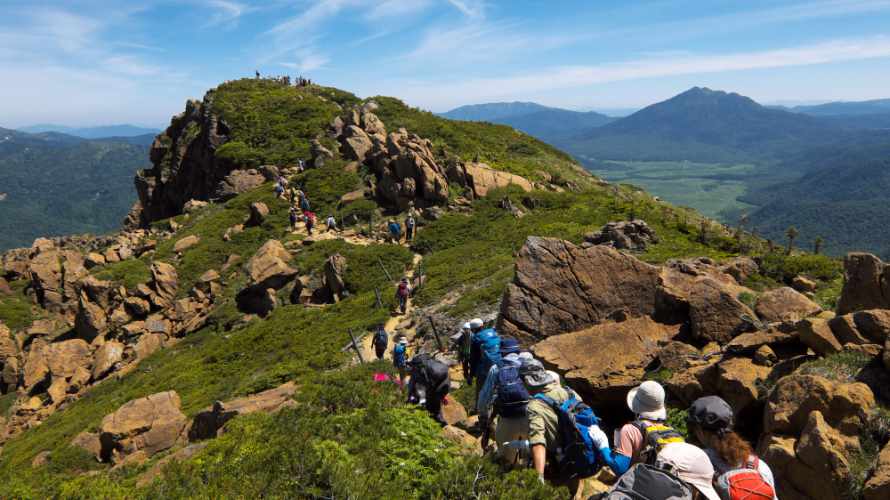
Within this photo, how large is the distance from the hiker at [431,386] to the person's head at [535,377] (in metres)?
3.28

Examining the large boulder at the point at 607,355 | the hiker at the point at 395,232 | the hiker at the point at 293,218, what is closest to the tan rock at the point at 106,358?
the hiker at the point at 293,218

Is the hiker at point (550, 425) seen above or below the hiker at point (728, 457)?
below

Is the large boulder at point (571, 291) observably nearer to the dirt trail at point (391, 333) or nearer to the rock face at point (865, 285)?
the rock face at point (865, 285)

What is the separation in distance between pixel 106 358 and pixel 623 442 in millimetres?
29800

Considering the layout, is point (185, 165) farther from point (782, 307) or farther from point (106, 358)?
point (782, 307)

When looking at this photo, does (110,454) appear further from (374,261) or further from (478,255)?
(478,255)

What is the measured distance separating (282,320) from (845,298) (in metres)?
22.9

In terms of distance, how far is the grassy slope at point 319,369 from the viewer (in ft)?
22.3

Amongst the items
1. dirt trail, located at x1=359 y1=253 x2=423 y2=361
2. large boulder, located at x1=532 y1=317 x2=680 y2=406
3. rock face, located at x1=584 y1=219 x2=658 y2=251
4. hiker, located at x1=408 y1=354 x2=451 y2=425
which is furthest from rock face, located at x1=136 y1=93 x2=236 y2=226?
large boulder, located at x1=532 y1=317 x2=680 y2=406

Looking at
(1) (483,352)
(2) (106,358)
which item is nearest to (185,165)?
(2) (106,358)

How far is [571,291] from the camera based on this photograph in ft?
45.5

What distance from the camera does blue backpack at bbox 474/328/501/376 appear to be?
9.06 metres

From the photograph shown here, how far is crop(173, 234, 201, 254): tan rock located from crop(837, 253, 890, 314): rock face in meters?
38.9

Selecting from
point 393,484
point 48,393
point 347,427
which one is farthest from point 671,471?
point 48,393
